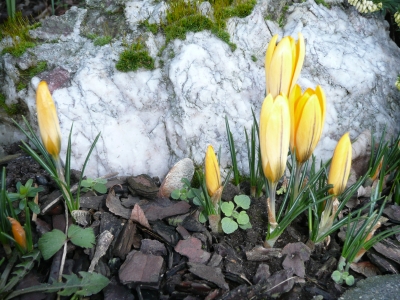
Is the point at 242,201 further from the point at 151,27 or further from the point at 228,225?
the point at 151,27

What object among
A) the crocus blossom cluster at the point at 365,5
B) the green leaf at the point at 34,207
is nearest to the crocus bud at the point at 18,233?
the green leaf at the point at 34,207

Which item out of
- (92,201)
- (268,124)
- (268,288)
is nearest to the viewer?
(268,124)

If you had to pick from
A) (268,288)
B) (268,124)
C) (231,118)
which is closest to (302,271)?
(268,288)

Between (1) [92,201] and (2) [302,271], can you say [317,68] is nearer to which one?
(2) [302,271]

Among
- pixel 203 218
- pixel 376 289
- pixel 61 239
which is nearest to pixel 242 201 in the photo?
Answer: pixel 203 218

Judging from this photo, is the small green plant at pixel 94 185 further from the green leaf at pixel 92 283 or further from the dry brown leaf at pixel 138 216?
the green leaf at pixel 92 283

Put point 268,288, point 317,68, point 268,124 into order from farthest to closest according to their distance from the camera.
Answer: point 317,68
point 268,288
point 268,124
